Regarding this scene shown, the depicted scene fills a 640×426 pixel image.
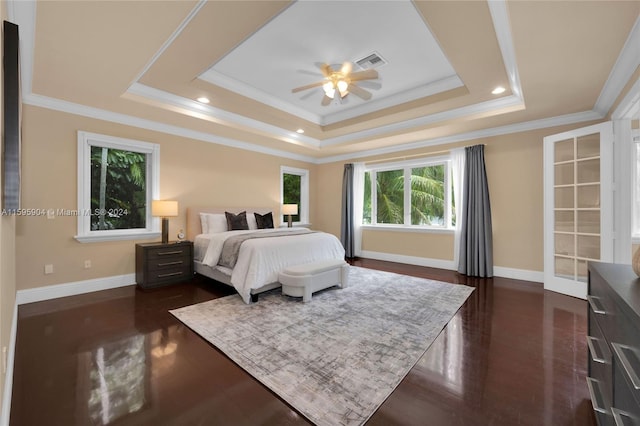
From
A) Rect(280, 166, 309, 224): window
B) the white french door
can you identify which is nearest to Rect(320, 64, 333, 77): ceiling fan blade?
the white french door

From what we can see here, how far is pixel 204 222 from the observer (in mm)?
4773

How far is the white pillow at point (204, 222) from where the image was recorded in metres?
4.75

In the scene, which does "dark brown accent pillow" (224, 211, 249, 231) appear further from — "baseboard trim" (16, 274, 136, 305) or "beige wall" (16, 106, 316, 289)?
→ "baseboard trim" (16, 274, 136, 305)

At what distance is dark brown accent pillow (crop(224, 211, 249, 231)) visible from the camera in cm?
488

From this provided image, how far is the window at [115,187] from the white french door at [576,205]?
5780 mm

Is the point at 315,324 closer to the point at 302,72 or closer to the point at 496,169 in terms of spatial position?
the point at 302,72

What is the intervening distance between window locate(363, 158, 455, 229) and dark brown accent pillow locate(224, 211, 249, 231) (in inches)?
113

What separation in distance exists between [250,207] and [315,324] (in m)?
3.53

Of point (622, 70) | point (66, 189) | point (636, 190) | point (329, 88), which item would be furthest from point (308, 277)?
point (636, 190)

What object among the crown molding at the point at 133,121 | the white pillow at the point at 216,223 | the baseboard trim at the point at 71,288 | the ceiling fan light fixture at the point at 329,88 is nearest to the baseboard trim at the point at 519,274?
the ceiling fan light fixture at the point at 329,88

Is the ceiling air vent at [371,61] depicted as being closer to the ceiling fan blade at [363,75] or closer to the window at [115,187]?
the ceiling fan blade at [363,75]

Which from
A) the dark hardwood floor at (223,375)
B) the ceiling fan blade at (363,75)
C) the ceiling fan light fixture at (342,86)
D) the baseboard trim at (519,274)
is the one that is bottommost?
the dark hardwood floor at (223,375)

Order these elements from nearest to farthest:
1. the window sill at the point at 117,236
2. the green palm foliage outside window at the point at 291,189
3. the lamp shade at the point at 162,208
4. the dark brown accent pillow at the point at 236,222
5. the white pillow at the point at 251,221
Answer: the window sill at the point at 117,236, the lamp shade at the point at 162,208, the dark brown accent pillow at the point at 236,222, the white pillow at the point at 251,221, the green palm foliage outside window at the point at 291,189

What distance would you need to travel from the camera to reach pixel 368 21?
2580 mm
